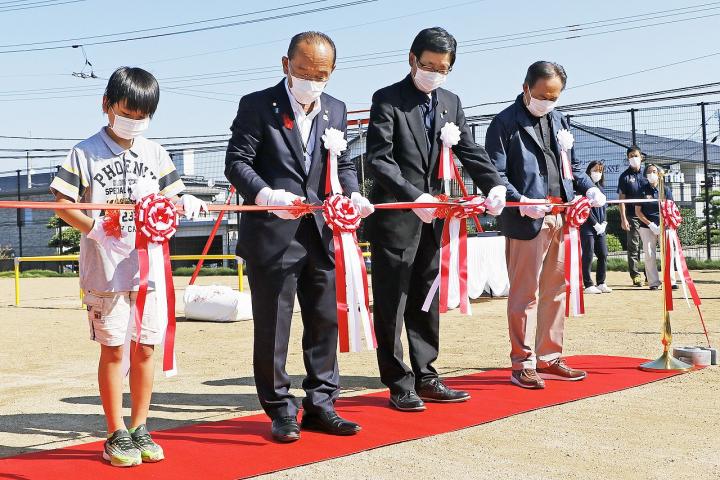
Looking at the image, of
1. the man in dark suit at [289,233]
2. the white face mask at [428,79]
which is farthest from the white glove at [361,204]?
the white face mask at [428,79]

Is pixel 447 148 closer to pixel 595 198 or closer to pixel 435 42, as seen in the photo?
pixel 435 42

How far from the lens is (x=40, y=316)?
39.7 ft

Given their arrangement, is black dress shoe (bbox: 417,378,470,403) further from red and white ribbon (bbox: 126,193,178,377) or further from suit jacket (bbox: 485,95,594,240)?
red and white ribbon (bbox: 126,193,178,377)

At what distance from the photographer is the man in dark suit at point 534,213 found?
5.48 meters

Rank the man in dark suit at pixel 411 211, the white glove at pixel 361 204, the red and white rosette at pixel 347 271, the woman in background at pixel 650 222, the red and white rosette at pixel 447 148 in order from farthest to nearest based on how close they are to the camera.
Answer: the woman in background at pixel 650 222, the red and white rosette at pixel 447 148, the man in dark suit at pixel 411 211, the white glove at pixel 361 204, the red and white rosette at pixel 347 271

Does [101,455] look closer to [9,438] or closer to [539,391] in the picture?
[9,438]

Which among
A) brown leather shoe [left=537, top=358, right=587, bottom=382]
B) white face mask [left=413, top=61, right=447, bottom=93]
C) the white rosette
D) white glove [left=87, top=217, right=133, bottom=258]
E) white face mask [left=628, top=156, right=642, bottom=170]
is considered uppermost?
white face mask [left=628, top=156, right=642, bottom=170]

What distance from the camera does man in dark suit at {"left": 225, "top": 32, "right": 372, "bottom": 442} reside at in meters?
4.16

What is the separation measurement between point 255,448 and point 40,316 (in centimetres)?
896

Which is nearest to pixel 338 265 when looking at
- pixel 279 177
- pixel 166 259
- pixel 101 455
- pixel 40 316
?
pixel 279 177

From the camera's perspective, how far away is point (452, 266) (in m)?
4.97

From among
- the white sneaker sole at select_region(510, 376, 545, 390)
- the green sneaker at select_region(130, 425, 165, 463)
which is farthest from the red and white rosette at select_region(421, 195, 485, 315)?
the green sneaker at select_region(130, 425, 165, 463)

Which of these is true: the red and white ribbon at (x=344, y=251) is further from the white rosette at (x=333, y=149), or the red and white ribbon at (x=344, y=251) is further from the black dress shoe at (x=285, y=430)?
the black dress shoe at (x=285, y=430)

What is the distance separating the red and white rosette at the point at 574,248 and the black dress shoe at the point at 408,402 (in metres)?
1.42
